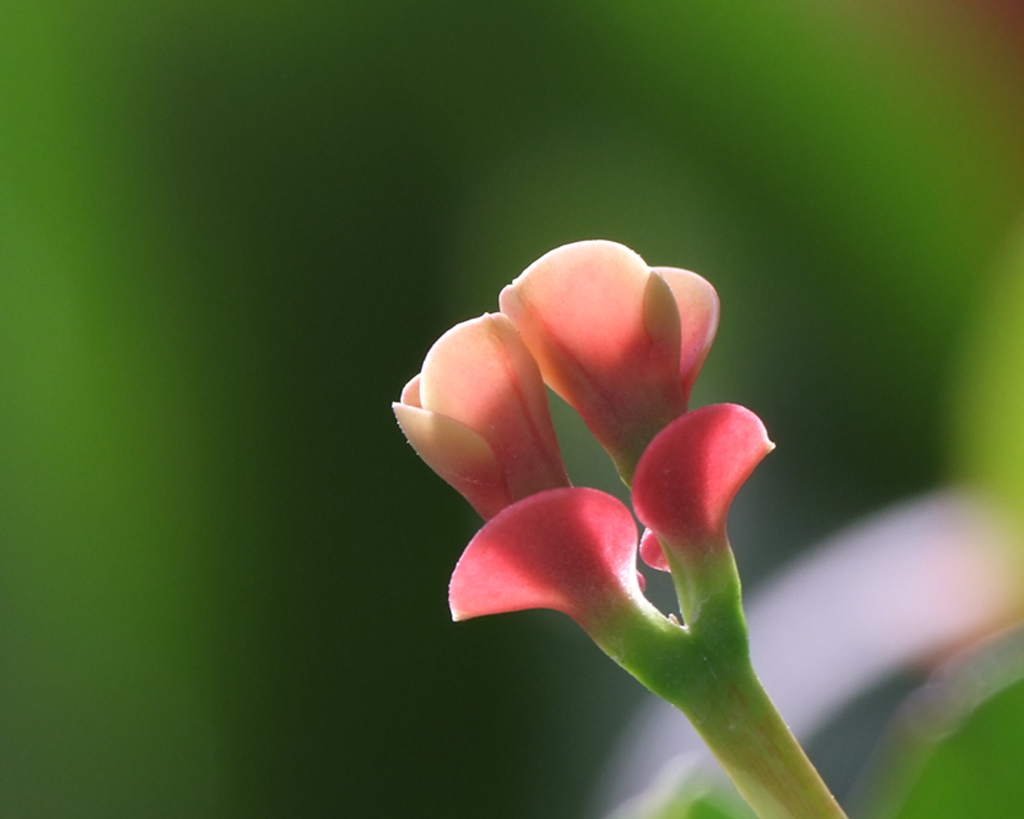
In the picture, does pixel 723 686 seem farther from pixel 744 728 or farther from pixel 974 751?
pixel 974 751

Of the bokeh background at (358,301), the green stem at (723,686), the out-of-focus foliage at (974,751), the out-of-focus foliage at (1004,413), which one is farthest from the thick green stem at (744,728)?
the bokeh background at (358,301)

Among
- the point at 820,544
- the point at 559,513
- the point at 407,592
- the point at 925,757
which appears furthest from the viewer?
the point at 407,592

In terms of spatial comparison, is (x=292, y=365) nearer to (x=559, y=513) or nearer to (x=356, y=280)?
(x=356, y=280)

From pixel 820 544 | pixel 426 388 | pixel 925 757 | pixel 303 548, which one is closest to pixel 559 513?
pixel 426 388

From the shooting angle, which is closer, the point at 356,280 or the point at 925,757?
the point at 925,757

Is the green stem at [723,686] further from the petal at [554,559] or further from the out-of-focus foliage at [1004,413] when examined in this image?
the out-of-focus foliage at [1004,413]

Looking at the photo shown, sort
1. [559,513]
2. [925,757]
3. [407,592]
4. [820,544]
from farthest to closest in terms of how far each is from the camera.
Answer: [407,592]
[820,544]
[925,757]
[559,513]

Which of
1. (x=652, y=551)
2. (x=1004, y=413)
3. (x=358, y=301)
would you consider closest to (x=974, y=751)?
(x=652, y=551)
